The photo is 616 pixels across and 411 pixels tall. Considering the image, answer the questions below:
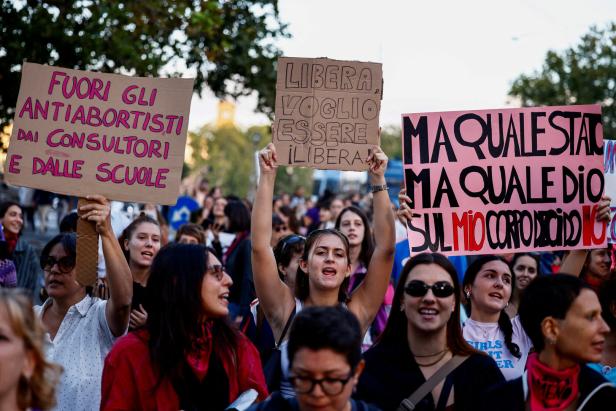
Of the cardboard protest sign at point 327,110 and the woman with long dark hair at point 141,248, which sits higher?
the cardboard protest sign at point 327,110

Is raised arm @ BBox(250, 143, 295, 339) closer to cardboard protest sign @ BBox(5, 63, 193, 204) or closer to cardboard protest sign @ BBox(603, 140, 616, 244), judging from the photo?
cardboard protest sign @ BBox(5, 63, 193, 204)

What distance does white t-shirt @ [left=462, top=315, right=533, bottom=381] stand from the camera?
545 centimetres

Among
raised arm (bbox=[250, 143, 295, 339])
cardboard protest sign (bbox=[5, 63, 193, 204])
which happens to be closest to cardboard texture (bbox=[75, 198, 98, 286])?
cardboard protest sign (bbox=[5, 63, 193, 204])

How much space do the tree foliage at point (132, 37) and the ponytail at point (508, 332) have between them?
8123mm

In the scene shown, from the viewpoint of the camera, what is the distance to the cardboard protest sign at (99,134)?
5.39 meters

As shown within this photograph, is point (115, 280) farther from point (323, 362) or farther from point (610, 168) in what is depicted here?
point (610, 168)

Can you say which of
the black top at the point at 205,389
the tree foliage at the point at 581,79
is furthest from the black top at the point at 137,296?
the tree foliage at the point at 581,79

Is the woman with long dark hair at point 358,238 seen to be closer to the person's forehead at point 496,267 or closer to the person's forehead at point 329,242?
the person's forehead at point 496,267

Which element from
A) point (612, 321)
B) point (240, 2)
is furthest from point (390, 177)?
point (612, 321)

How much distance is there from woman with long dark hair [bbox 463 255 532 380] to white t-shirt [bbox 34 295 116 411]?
233cm

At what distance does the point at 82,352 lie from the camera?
4633 mm

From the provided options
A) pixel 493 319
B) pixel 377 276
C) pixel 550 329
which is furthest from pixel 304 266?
pixel 550 329

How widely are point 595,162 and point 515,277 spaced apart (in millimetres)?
1532

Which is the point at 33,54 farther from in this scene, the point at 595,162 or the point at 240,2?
the point at 595,162
